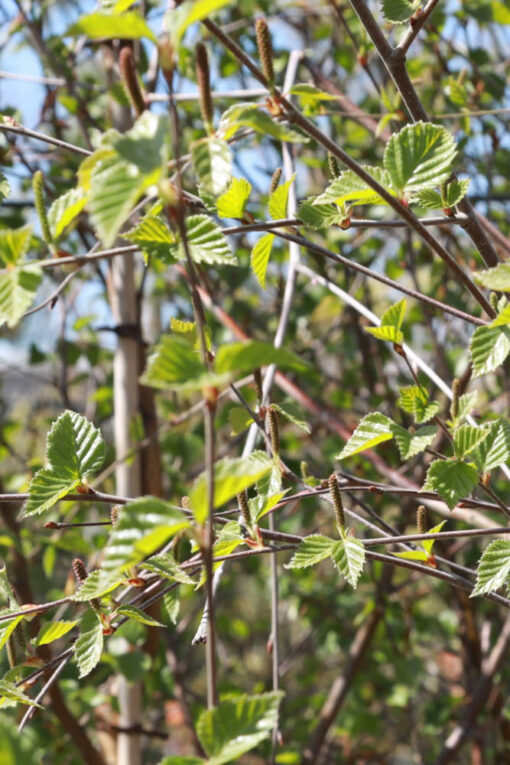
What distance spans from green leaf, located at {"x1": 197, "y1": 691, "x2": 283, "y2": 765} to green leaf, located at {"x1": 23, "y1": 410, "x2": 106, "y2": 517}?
0.26 m

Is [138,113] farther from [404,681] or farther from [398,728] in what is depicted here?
[398,728]

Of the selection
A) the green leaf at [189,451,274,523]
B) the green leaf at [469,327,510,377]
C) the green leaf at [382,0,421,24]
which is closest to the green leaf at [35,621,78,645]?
the green leaf at [189,451,274,523]

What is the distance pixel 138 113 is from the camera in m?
0.48

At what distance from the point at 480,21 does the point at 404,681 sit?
1.35 m

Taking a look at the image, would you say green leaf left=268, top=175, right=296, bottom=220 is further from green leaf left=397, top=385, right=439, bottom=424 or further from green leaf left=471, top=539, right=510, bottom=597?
green leaf left=471, top=539, right=510, bottom=597

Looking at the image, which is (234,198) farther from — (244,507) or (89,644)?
(89,644)

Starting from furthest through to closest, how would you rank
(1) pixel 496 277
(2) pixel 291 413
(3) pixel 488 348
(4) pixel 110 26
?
(2) pixel 291 413, (3) pixel 488 348, (1) pixel 496 277, (4) pixel 110 26

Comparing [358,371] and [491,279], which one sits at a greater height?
[491,279]

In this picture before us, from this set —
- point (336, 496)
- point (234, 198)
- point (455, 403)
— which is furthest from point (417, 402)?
point (234, 198)

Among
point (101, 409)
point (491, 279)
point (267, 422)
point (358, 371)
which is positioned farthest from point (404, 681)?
point (491, 279)

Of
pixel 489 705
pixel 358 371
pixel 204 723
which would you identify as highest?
pixel 204 723

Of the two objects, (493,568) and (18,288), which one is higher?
(18,288)

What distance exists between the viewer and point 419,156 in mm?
578

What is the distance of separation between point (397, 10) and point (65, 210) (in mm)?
348
